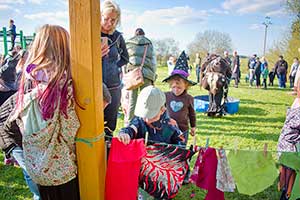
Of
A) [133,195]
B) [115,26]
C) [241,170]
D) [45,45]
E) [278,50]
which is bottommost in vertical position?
[133,195]

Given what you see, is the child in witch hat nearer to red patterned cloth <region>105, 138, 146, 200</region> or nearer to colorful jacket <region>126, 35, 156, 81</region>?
colorful jacket <region>126, 35, 156, 81</region>

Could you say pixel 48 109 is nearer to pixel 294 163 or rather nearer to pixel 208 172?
pixel 208 172

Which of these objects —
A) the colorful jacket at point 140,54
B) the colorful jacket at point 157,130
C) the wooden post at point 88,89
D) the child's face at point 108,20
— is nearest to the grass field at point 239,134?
the colorful jacket at point 157,130

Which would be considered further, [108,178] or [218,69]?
[218,69]

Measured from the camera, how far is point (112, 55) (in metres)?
2.72

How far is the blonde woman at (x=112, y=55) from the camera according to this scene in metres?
2.50

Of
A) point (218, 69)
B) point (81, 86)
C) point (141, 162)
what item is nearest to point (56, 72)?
point (81, 86)

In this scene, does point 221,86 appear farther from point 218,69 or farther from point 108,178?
point 108,178

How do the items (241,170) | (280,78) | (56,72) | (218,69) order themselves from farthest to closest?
(280,78), (218,69), (241,170), (56,72)

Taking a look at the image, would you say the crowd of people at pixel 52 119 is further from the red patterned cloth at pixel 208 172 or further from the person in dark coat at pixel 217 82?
the person in dark coat at pixel 217 82

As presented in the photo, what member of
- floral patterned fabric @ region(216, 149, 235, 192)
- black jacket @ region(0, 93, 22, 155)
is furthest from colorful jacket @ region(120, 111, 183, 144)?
black jacket @ region(0, 93, 22, 155)


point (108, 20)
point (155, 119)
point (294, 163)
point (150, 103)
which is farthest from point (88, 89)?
point (294, 163)

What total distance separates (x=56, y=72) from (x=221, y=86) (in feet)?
17.8

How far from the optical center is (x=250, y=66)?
14.7m
